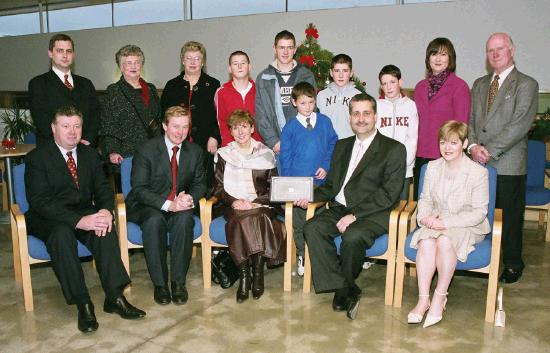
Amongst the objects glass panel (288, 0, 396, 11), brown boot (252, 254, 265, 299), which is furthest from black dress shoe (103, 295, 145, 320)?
glass panel (288, 0, 396, 11)

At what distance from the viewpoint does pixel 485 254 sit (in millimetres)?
3318

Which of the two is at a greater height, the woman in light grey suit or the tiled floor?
the woman in light grey suit

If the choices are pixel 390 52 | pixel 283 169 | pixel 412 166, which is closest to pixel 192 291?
pixel 283 169

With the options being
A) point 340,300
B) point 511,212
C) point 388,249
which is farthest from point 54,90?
point 511,212

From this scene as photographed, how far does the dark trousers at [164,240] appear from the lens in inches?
144

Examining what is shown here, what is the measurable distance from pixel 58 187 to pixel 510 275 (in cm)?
354

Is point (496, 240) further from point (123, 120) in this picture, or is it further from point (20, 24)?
point (20, 24)

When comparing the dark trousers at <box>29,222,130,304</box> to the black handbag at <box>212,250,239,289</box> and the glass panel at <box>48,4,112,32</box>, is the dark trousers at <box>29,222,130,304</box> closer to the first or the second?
the black handbag at <box>212,250,239,289</box>

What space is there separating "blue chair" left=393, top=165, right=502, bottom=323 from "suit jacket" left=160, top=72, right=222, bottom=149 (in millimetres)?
1922

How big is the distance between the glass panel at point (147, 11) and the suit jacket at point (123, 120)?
6146 millimetres

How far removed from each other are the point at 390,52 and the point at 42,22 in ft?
26.6

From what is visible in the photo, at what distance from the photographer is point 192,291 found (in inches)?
154

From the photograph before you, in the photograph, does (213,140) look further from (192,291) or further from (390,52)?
(390,52)

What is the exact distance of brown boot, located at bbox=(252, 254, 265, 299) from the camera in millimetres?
3758
